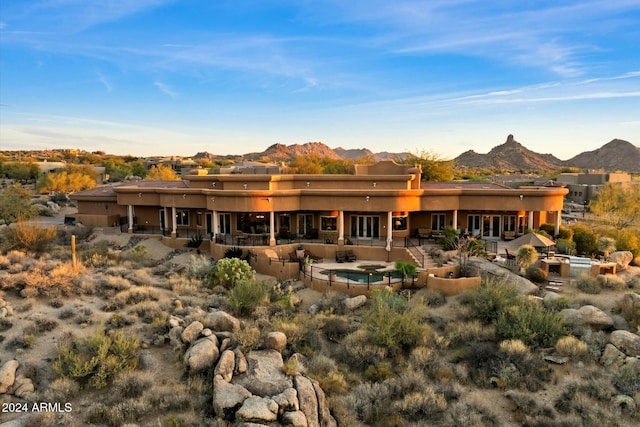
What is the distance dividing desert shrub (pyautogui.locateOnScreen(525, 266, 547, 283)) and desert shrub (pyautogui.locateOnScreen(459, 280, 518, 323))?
347cm

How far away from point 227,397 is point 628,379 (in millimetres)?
11648

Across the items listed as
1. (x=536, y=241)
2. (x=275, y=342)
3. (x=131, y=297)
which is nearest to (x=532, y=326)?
(x=275, y=342)

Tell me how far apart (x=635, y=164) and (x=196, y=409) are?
16136 centimetres

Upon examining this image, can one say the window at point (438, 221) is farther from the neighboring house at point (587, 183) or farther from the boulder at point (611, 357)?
the neighboring house at point (587, 183)

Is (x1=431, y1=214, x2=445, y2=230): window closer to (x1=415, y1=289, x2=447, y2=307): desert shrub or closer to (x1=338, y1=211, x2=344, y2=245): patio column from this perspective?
(x1=338, y1=211, x2=344, y2=245): patio column

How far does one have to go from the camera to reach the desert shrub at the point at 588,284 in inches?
784

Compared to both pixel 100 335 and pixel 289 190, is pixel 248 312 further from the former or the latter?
pixel 289 190

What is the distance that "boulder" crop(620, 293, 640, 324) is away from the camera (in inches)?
640

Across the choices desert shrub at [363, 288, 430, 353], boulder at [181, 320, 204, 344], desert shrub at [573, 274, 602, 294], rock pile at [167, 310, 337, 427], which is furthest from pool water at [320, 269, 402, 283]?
boulder at [181, 320, 204, 344]

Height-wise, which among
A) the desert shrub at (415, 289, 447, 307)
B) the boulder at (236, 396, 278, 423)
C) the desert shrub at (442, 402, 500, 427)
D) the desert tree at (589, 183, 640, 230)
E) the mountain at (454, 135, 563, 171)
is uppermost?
the mountain at (454, 135, 563, 171)

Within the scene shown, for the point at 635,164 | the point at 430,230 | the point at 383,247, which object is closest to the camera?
the point at 383,247

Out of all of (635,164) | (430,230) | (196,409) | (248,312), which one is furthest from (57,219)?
(635,164)

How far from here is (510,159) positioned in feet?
488

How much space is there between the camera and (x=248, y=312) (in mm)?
18359
